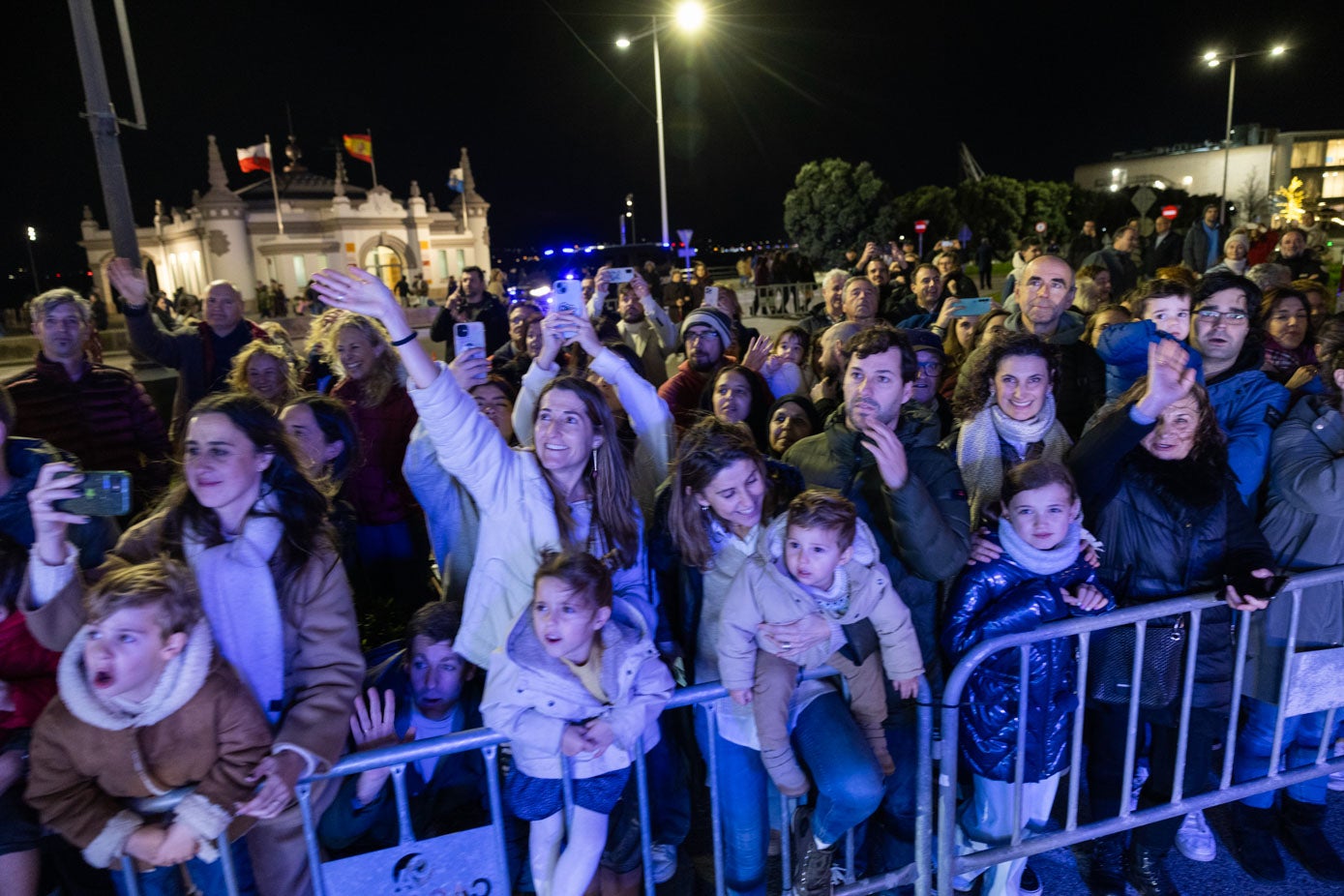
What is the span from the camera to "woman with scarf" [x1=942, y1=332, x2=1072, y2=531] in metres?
3.25

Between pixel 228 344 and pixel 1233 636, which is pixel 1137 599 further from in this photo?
pixel 228 344

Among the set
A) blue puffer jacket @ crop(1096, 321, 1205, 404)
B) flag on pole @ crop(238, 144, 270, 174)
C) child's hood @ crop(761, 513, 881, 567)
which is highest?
flag on pole @ crop(238, 144, 270, 174)

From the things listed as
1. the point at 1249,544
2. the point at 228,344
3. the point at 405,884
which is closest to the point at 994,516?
the point at 1249,544

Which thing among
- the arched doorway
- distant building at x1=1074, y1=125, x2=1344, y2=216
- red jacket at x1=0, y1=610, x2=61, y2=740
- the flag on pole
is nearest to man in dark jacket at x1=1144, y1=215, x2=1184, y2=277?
red jacket at x1=0, y1=610, x2=61, y2=740

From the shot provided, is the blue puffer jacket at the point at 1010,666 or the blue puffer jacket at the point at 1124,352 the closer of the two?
the blue puffer jacket at the point at 1010,666

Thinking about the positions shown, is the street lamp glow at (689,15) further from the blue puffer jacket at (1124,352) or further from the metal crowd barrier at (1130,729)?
the metal crowd barrier at (1130,729)

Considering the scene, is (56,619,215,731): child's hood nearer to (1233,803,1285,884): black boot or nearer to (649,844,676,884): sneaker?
(649,844,676,884): sneaker

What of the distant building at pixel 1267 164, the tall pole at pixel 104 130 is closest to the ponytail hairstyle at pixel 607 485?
the tall pole at pixel 104 130

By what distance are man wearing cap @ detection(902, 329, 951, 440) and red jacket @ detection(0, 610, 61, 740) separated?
389cm

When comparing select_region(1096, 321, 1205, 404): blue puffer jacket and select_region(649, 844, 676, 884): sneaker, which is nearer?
select_region(649, 844, 676, 884): sneaker

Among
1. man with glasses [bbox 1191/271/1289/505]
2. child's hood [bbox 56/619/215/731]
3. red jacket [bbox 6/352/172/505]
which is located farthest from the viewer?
red jacket [bbox 6/352/172/505]

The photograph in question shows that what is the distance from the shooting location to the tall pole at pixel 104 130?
5391 millimetres

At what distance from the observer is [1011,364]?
326 cm

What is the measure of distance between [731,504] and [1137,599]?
166cm
